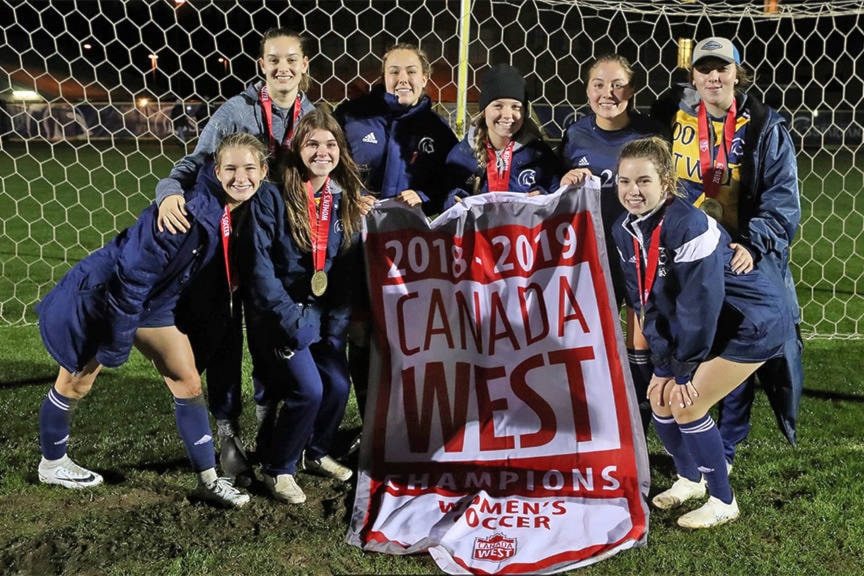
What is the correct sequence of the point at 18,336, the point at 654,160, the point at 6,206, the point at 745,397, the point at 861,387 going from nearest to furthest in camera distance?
the point at 654,160, the point at 745,397, the point at 861,387, the point at 18,336, the point at 6,206

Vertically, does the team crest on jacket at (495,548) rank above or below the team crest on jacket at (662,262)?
below

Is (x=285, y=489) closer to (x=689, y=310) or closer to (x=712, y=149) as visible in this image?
(x=689, y=310)

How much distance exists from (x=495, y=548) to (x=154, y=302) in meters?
1.48

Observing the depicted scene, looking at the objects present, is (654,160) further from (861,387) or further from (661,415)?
(861,387)

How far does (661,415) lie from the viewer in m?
3.41

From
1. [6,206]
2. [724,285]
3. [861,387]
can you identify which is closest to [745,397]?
[724,285]

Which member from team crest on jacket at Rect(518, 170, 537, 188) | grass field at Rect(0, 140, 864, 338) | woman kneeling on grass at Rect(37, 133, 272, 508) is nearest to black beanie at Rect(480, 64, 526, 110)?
team crest on jacket at Rect(518, 170, 537, 188)

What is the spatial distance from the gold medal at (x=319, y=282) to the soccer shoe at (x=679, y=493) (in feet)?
4.93

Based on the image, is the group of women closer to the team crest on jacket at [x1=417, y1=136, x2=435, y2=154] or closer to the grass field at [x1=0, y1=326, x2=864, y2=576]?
the team crest on jacket at [x1=417, y1=136, x2=435, y2=154]

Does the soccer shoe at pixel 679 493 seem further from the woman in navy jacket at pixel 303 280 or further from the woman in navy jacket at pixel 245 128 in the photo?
the woman in navy jacket at pixel 245 128

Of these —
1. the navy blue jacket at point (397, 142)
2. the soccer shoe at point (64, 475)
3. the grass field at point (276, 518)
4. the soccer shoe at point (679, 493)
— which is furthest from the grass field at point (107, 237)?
the navy blue jacket at point (397, 142)

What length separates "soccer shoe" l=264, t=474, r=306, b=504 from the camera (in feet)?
11.4

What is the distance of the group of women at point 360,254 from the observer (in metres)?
3.14

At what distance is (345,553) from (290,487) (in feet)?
1.64
